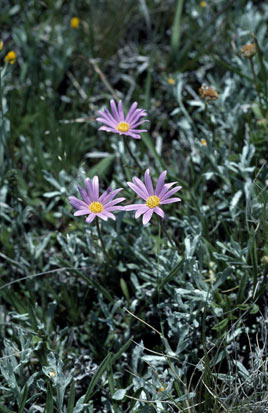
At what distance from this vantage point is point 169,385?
210 centimetres

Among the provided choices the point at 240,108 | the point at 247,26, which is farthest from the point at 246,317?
the point at 247,26

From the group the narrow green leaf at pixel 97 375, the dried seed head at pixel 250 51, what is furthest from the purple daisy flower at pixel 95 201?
the dried seed head at pixel 250 51

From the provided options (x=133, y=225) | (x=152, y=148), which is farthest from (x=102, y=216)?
(x=152, y=148)

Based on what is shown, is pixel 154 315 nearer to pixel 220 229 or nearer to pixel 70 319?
pixel 70 319

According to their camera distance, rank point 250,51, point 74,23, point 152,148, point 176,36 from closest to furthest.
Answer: point 250,51 < point 152,148 < point 176,36 < point 74,23

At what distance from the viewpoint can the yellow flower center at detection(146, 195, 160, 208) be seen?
2.09 meters

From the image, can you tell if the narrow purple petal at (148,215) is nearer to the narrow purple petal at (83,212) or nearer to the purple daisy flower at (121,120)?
the narrow purple petal at (83,212)

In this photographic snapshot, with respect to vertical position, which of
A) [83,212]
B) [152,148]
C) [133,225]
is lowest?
[133,225]

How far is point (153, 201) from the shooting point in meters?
2.10

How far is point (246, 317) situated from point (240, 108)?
53.7 inches

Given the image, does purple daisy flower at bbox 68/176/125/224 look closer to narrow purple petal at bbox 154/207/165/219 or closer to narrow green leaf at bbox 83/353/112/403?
narrow purple petal at bbox 154/207/165/219

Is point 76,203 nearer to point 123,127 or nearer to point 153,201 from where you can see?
point 153,201

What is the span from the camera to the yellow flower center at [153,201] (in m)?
2.09

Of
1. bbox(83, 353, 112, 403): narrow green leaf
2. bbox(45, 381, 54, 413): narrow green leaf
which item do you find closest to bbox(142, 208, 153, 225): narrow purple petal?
bbox(83, 353, 112, 403): narrow green leaf
